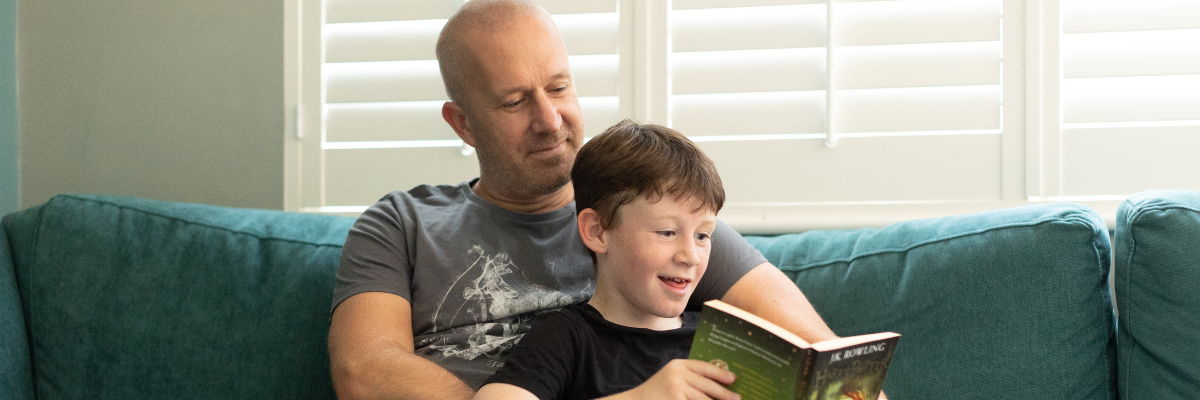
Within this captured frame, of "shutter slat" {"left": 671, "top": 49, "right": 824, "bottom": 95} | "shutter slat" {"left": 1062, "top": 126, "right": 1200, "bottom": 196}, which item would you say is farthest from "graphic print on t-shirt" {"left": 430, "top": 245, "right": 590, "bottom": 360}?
"shutter slat" {"left": 1062, "top": 126, "right": 1200, "bottom": 196}

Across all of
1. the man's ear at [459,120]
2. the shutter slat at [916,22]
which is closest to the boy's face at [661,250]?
the man's ear at [459,120]

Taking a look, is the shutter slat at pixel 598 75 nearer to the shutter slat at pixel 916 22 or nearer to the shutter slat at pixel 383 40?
the shutter slat at pixel 383 40

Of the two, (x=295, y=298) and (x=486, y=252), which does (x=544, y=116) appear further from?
(x=295, y=298)

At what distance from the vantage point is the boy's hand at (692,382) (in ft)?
2.93

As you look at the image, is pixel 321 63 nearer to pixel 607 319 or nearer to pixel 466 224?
pixel 466 224

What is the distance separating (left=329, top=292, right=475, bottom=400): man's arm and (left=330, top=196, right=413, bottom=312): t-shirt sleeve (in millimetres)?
18

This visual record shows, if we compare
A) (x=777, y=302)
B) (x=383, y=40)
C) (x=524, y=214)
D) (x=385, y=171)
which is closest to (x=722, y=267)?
(x=777, y=302)

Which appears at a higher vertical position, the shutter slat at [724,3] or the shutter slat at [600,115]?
the shutter slat at [724,3]

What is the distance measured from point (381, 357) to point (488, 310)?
0.20 m

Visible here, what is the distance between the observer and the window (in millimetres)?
1711

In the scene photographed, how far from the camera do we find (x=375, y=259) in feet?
4.38

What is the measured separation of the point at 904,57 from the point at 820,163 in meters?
0.30

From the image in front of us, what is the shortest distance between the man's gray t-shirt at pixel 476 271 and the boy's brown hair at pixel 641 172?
220mm

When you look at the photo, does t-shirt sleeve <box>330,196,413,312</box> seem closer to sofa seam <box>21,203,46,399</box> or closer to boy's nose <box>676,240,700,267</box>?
boy's nose <box>676,240,700,267</box>
